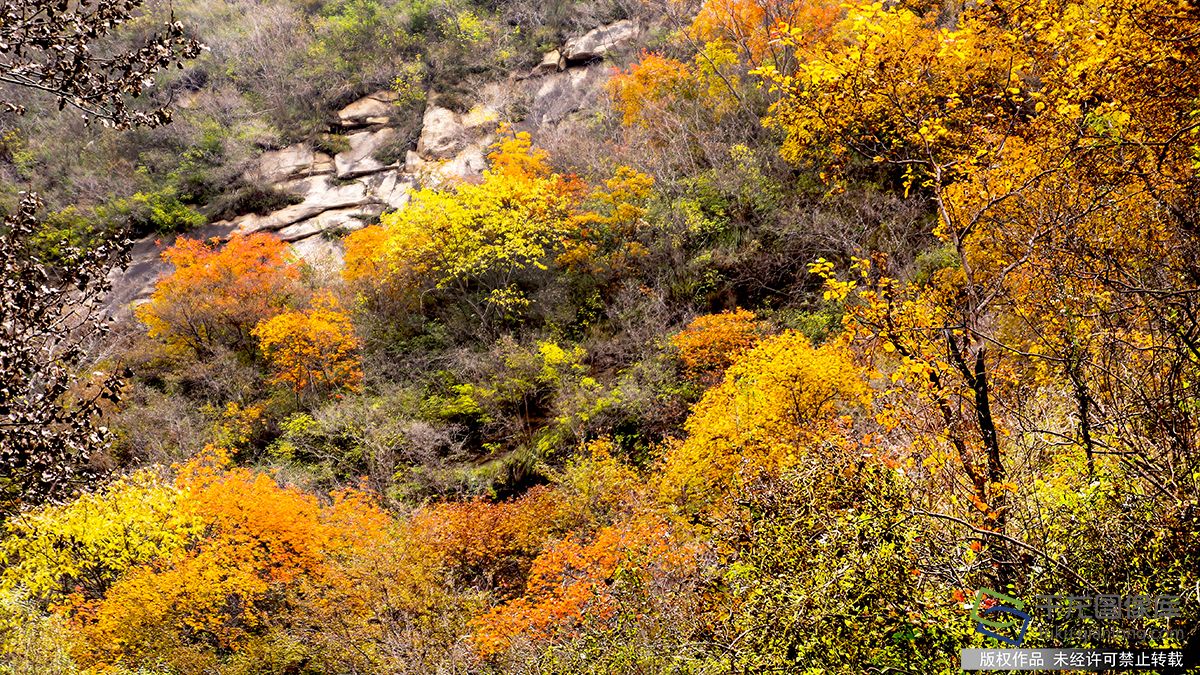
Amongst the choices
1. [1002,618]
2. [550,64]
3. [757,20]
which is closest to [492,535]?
[1002,618]

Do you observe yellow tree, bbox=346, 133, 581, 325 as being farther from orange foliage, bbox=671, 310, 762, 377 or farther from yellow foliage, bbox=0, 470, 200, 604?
yellow foliage, bbox=0, 470, 200, 604

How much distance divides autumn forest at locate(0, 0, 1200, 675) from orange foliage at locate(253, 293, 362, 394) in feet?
0.58

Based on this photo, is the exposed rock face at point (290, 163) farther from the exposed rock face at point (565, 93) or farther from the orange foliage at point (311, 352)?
the orange foliage at point (311, 352)

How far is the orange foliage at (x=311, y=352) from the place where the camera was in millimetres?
24984

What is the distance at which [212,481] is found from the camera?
17891 millimetres

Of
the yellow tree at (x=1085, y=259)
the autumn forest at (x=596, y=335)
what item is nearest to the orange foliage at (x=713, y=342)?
the autumn forest at (x=596, y=335)

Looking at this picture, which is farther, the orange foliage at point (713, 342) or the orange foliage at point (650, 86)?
the orange foliage at point (650, 86)

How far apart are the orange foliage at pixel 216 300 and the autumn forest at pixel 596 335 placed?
217 mm

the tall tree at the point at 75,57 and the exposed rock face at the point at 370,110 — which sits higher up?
the tall tree at the point at 75,57

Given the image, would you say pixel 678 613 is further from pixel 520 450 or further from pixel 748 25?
pixel 748 25

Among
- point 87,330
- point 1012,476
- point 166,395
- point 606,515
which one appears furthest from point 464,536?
point 166,395

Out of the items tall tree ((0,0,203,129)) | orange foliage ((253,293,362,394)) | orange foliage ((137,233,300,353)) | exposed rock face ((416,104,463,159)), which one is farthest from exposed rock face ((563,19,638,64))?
tall tree ((0,0,203,129))

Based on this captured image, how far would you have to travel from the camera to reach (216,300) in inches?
1108

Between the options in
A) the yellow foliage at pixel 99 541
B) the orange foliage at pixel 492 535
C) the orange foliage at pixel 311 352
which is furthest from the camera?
the orange foliage at pixel 311 352
